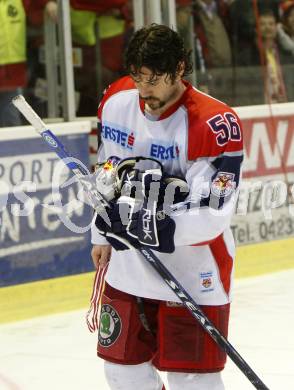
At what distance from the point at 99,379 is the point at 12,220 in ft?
4.47

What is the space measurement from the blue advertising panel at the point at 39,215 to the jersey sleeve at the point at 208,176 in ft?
8.75

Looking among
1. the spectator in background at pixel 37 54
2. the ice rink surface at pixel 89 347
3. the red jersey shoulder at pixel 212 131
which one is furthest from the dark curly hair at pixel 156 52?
the spectator in background at pixel 37 54

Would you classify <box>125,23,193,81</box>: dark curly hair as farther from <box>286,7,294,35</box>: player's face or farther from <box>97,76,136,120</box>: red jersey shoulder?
<box>286,7,294,35</box>: player's face

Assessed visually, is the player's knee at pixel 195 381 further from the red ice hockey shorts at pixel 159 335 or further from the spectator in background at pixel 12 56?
the spectator in background at pixel 12 56

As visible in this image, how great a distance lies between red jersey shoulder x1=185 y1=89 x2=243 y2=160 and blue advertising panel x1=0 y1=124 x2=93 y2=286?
104 inches

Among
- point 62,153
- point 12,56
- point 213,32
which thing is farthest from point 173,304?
point 213,32

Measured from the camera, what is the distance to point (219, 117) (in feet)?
8.53

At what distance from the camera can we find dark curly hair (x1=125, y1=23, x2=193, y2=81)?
256 centimetres

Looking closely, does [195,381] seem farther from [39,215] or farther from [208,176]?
[39,215]

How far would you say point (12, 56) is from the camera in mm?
5398

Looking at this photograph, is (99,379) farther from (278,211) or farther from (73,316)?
(278,211)

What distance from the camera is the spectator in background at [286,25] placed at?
676 cm

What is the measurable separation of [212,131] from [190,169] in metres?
0.10

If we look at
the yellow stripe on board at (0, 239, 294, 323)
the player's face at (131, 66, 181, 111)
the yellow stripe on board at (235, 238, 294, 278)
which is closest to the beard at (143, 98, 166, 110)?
the player's face at (131, 66, 181, 111)
